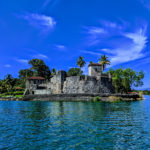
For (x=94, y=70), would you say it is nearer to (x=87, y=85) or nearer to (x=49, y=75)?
(x=87, y=85)

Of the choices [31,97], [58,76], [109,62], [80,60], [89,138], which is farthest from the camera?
[80,60]

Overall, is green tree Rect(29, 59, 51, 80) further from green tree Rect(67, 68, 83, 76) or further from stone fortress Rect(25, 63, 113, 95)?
stone fortress Rect(25, 63, 113, 95)

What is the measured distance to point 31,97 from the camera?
49.8 m

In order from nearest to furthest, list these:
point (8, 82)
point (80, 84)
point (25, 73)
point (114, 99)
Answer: point (114, 99) → point (80, 84) → point (8, 82) → point (25, 73)

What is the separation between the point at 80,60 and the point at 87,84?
2715cm

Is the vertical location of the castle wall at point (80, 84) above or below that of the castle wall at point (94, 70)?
below

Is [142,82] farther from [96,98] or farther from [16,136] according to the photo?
[16,136]

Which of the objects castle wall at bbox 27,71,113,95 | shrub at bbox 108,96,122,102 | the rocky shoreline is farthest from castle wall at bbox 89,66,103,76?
shrub at bbox 108,96,122,102

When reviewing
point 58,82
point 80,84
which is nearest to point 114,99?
point 80,84

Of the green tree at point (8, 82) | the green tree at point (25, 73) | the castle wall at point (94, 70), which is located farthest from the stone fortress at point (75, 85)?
the green tree at point (25, 73)

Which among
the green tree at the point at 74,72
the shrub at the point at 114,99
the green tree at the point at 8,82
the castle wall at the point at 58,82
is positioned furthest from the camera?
the green tree at the point at 74,72

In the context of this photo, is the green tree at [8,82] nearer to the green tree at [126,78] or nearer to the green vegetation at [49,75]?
the green vegetation at [49,75]

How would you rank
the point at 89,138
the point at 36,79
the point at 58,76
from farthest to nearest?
the point at 36,79
the point at 58,76
the point at 89,138

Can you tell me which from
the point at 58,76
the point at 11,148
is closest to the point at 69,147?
the point at 11,148
